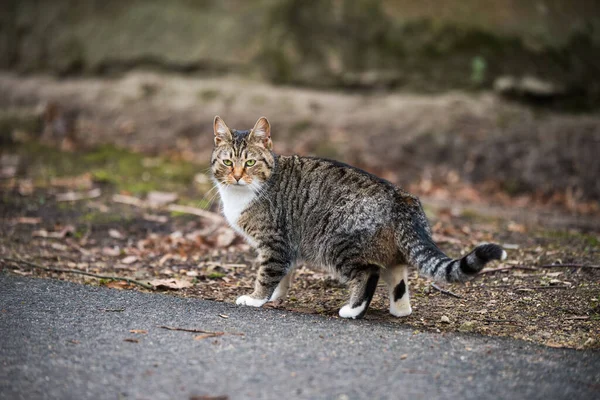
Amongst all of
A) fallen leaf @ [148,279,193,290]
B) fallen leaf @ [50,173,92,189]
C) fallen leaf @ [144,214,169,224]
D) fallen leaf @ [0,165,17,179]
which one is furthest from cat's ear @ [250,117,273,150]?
fallen leaf @ [0,165,17,179]

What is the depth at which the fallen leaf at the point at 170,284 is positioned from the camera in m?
5.89

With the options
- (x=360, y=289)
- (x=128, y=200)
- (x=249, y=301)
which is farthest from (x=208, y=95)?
(x=360, y=289)

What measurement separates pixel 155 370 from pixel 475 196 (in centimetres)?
694

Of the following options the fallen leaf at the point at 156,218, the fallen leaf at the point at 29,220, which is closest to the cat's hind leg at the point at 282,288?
the fallen leaf at the point at 156,218

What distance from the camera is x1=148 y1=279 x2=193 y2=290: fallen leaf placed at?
19.3 ft

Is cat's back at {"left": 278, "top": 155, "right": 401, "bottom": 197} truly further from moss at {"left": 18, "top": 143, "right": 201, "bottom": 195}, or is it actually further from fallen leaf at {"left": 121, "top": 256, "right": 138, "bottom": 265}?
moss at {"left": 18, "top": 143, "right": 201, "bottom": 195}

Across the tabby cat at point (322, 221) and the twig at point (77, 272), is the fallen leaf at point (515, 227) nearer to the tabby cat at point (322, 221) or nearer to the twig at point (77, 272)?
the tabby cat at point (322, 221)

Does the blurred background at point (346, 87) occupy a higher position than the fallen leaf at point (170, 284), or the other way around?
the blurred background at point (346, 87)

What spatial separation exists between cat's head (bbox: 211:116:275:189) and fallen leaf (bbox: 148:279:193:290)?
98 centimetres

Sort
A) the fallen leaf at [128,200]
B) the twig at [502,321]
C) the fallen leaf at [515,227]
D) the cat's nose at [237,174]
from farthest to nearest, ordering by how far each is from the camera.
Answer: the fallen leaf at [128,200] < the fallen leaf at [515,227] < the cat's nose at [237,174] < the twig at [502,321]

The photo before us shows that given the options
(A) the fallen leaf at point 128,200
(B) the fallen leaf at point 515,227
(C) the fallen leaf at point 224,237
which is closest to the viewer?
(C) the fallen leaf at point 224,237

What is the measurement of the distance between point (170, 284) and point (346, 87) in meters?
6.73

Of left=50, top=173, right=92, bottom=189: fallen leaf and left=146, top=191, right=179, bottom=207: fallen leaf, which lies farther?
left=50, top=173, right=92, bottom=189: fallen leaf

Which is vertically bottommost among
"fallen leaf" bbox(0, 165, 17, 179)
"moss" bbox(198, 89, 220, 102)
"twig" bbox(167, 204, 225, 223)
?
"fallen leaf" bbox(0, 165, 17, 179)
